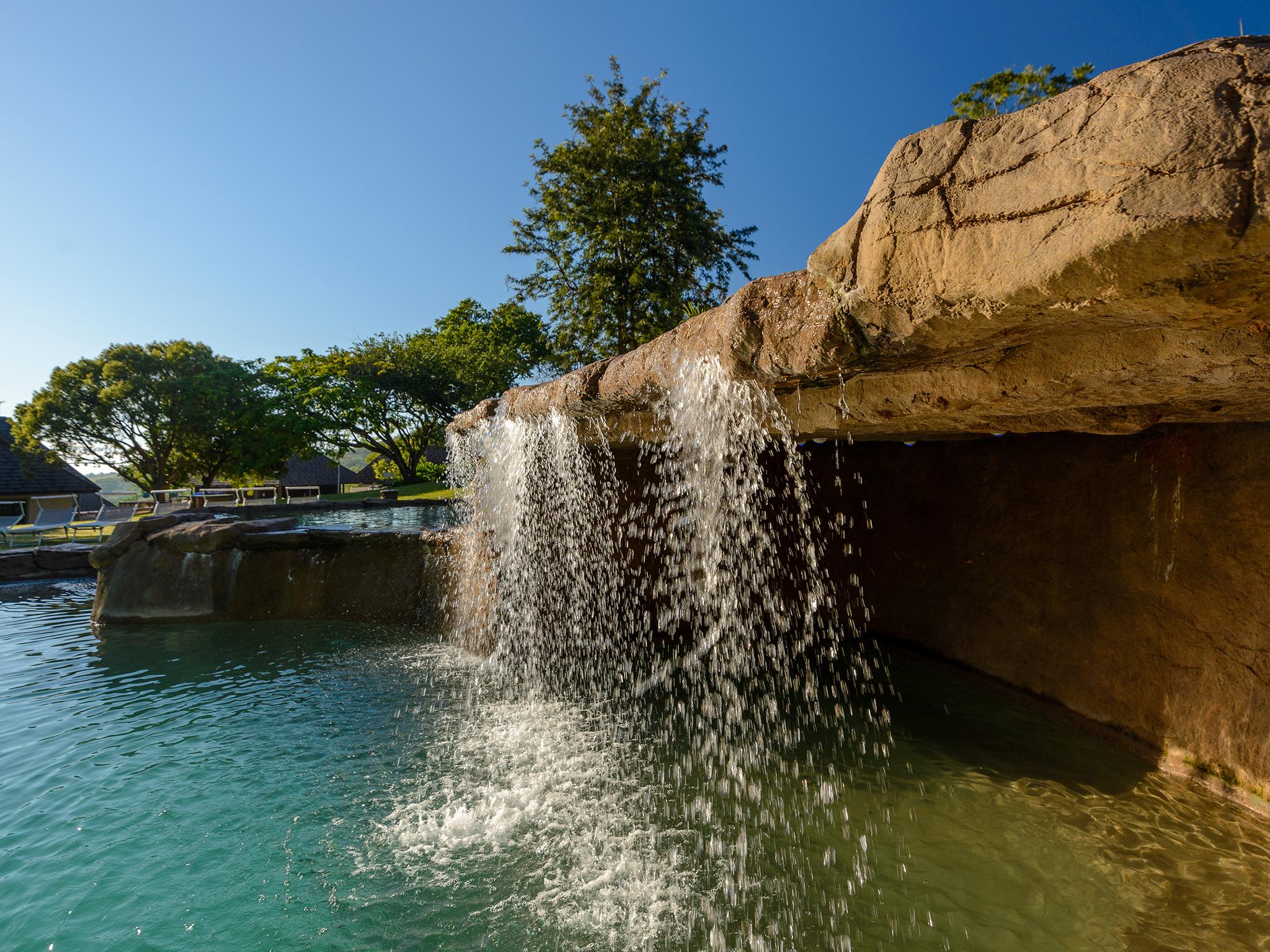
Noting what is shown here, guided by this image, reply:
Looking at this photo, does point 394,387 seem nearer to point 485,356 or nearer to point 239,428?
point 485,356

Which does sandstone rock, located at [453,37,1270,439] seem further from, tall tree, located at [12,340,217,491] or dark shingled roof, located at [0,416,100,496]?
tall tree, located at [12,340,217,491]

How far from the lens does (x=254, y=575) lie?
671 centimetres

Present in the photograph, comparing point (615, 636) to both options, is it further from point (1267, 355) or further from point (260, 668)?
point (1267, 355)

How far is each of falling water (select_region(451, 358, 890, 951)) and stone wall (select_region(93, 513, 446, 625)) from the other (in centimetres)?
99

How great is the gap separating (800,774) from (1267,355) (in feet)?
8.82

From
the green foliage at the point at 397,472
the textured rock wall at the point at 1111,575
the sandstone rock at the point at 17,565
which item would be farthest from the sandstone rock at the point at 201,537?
the green foliage at the point at 397,472

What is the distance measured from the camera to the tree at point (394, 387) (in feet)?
90.6

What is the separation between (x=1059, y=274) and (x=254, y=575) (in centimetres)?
760

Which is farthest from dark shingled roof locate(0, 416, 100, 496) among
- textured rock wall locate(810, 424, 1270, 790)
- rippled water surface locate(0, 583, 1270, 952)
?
textured rock wall locate(810, 424, 1270, 790)

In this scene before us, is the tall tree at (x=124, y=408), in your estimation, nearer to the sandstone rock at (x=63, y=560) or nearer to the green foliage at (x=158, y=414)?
the green foliage at (x=158, y=414)

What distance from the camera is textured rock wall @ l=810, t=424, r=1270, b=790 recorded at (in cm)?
296

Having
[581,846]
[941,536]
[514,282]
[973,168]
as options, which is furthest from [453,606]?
[514,282]

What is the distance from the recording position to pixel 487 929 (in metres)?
2.16

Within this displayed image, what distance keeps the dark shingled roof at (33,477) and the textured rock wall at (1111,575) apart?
28591 millimetres
